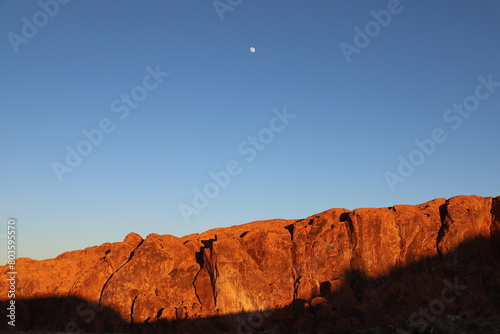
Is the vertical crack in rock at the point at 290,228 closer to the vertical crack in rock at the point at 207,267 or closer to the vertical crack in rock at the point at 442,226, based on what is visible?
the vertical crack in rock at the point at 207,267

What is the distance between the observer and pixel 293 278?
55.7 m

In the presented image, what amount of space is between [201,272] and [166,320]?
25.5ft

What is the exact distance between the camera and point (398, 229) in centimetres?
5712

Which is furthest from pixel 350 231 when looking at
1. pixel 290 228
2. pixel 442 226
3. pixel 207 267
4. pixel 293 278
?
pixel 207 267

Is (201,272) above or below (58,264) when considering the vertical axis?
below

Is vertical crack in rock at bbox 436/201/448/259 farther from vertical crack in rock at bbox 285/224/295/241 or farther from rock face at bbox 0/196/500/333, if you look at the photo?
vertical crack in rock at bbox 285/224/295/241

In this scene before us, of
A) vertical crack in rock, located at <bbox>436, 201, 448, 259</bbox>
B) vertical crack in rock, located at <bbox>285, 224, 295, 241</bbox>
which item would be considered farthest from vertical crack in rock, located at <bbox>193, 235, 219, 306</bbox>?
vertical crack in rock, located at <bbox>436, 201, 448, 259</bbox>

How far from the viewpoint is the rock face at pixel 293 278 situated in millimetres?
50469

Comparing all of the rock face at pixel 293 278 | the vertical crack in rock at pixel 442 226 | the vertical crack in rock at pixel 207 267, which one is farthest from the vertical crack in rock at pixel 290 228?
the vertical crack in rock at pixel 442 226

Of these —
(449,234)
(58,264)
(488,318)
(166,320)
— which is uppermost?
(58,264)

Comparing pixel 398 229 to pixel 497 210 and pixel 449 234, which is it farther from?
pixel 497 210

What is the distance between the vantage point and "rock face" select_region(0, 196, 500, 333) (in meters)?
50.5

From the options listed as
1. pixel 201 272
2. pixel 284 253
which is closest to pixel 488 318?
pixel 284 253

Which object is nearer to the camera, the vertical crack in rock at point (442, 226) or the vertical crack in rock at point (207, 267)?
the vertical crack in rock at point (207, 267)
